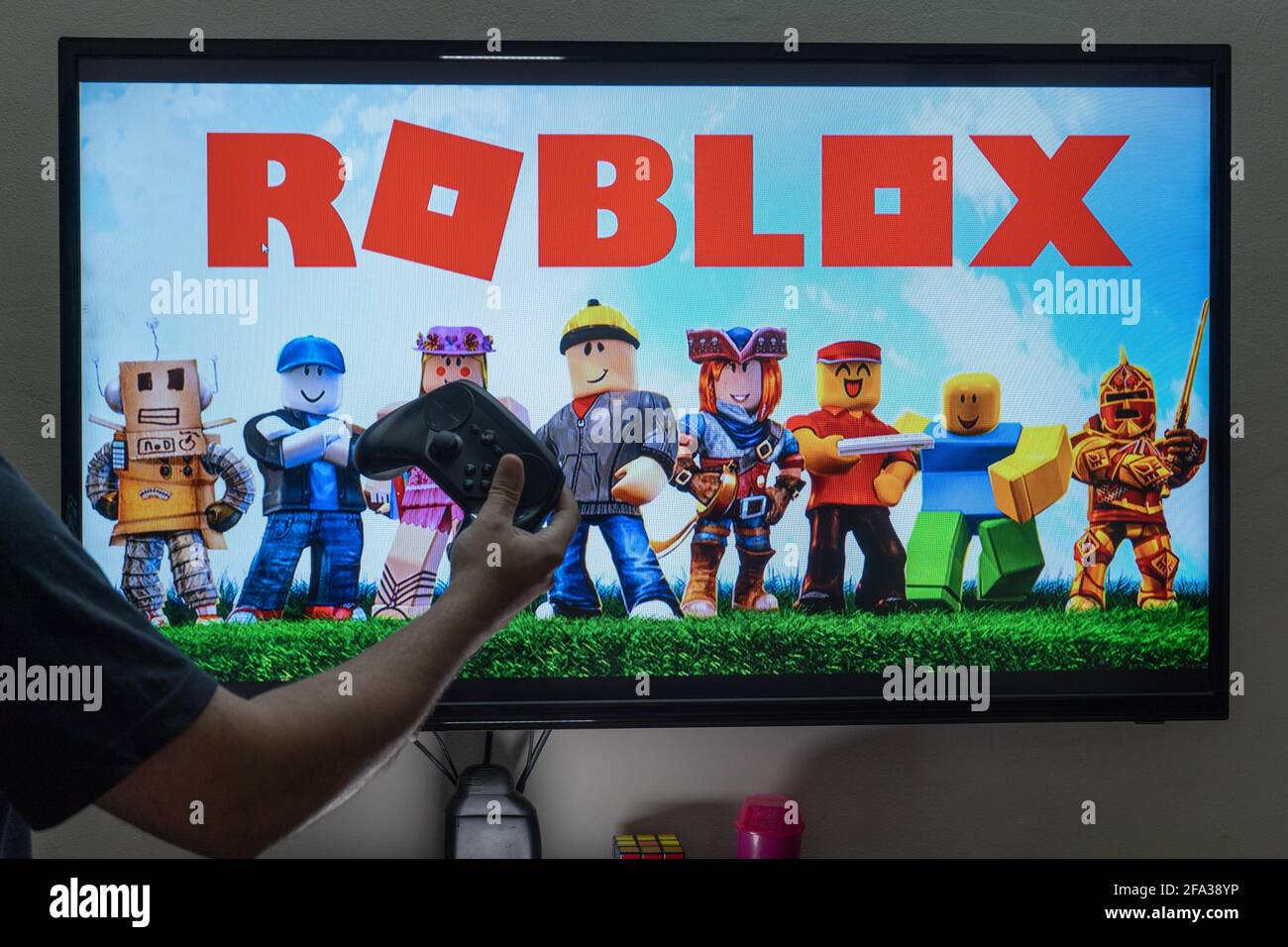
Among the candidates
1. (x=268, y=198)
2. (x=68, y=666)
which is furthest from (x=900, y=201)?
(x=68, y=666)

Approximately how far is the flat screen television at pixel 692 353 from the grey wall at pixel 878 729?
0.33 ft

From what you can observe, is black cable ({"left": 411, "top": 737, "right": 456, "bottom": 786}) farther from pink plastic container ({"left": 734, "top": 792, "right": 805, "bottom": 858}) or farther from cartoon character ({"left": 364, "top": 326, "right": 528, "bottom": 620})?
pink plastic container ({"left": 734, "top": 792, "right": 805, "bottom": 858})

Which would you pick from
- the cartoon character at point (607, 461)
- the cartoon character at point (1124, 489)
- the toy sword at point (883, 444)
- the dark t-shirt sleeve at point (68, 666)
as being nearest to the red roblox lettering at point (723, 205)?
the cartoon character at point (607, 461)

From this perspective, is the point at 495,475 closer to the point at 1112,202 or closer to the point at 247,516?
the point at 247,516

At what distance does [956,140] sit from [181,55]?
103cm

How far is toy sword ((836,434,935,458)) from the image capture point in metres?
1.35

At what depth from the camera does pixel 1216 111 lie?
136 cm

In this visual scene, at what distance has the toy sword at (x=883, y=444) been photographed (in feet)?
4.43

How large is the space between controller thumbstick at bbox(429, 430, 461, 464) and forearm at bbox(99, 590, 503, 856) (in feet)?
1.34
